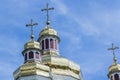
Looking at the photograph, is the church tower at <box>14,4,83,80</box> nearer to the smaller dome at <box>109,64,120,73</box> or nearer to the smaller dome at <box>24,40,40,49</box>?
the smaller dome at <box>24,40,40,49</box>

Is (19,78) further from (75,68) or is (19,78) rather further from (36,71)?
(75,68)

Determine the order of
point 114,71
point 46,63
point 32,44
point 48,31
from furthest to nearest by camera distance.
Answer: point 48,31 < point 114,71 < point 46,63 < point 32,44

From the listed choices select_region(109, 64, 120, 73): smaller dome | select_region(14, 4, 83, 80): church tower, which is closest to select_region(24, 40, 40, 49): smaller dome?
select_region(14, 4, 83, 80): church tower

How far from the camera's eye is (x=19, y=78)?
2764 centimetres

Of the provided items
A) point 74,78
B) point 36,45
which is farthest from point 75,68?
point 36,45

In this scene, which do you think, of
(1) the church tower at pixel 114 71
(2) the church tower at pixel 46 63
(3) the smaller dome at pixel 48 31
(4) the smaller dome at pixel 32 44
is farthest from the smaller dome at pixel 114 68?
(4) the smaller dome at pixel 32 44

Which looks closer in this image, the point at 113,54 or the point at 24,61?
the point at 24,61

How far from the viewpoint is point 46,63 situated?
29.4m

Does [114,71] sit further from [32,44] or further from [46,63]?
[32,44]

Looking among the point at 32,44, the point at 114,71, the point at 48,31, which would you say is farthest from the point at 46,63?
the point at 114,71

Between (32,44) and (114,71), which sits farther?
(114,71)

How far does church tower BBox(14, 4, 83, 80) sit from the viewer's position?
27203mm

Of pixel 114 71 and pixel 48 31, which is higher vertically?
pixel 48 31

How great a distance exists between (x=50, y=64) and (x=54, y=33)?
4023 millimetres
